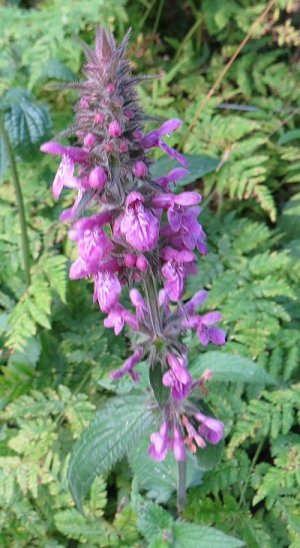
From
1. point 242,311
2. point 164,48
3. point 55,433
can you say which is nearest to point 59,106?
point 164,48

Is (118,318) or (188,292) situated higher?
(118,318)

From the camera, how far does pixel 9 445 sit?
235cm

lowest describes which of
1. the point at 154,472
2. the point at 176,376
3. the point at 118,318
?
the point at 154,472

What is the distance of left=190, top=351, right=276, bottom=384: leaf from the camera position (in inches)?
78.8

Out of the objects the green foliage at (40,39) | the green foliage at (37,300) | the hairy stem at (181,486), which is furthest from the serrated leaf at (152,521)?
the green foliage at (40,39)

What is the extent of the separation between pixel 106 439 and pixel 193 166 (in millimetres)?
1524

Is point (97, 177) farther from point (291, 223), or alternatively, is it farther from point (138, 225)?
point (291, 223)

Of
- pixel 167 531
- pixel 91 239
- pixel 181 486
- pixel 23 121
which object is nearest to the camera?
pixel 91 239

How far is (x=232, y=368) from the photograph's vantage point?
2025 millimetres

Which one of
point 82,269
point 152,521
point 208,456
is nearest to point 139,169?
point 82,269

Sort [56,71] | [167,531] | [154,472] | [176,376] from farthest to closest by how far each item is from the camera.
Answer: [56,71] < [154,472] < [167,531] < [176,376]

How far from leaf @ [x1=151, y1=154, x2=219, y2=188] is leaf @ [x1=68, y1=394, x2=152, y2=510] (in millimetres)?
1233

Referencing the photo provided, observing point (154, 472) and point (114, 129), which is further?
point (154, 472)

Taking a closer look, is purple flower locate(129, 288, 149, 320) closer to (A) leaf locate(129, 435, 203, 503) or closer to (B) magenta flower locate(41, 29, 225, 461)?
(B) magenta flower locate(41, 29, 225, 461)
